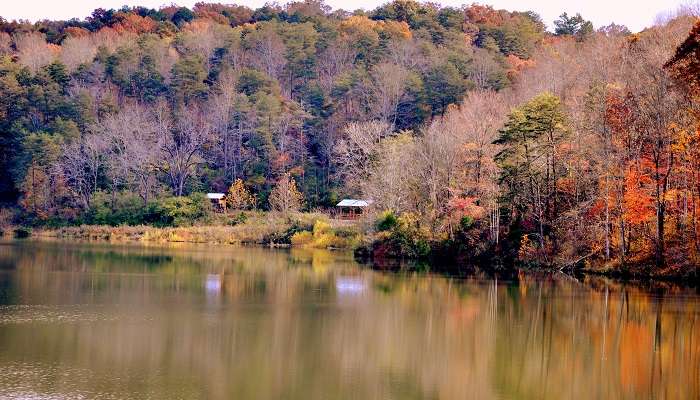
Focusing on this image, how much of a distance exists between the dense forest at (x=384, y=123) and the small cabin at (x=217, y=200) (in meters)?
2.20

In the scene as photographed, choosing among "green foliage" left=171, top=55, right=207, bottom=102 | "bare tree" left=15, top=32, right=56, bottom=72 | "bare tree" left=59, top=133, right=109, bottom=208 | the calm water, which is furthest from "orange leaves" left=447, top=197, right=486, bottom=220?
"bare tree" left=15, top=32, right=56, bottom=72

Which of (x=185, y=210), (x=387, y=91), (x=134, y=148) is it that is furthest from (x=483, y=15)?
(x=185, y=210)

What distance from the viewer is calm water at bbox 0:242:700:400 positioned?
57.9 feet

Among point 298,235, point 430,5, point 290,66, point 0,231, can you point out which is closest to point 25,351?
point 298,235

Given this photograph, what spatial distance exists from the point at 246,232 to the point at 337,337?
151 feet

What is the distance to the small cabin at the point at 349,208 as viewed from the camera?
73.9 meters

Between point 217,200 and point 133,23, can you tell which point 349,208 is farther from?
point 133,23

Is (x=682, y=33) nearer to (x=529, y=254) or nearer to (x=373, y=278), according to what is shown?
(x=529, y=254)

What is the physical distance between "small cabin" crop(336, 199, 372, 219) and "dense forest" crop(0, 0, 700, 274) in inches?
69.2

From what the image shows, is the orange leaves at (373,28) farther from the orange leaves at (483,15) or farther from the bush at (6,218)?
the bush at (6,218)

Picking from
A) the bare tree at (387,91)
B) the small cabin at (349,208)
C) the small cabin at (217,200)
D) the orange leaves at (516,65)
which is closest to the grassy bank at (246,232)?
the small cabin at (217,200)

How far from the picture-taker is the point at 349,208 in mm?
79250

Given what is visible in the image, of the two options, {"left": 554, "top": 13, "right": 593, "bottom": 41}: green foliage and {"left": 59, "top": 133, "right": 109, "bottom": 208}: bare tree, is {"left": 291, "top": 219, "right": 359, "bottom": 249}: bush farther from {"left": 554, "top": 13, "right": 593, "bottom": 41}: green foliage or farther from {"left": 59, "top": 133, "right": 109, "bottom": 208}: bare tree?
{"left": 554, "top": 13, "right": 593, "bottom": 41}: green foliage

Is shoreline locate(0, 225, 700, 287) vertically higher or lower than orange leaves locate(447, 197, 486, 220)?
lower
